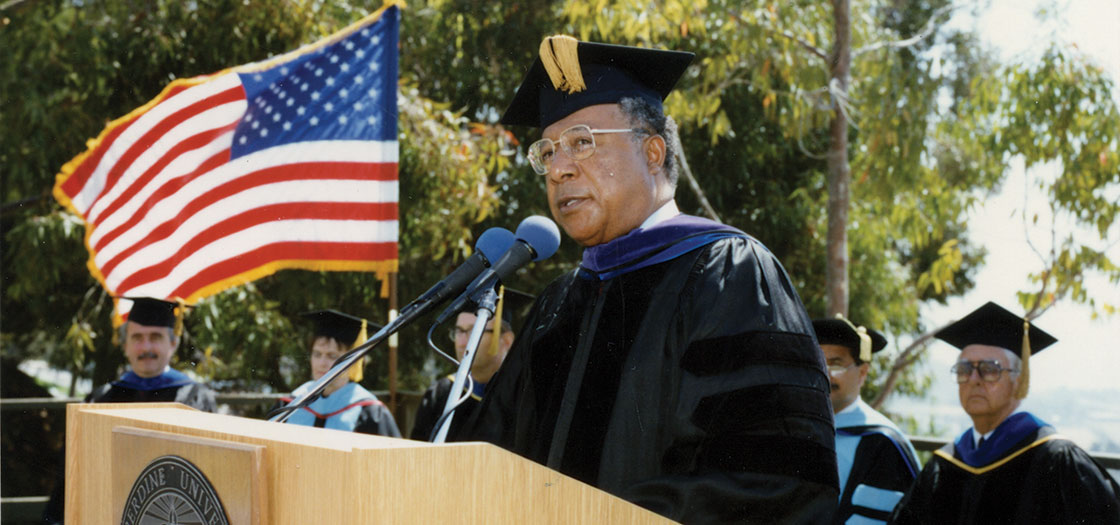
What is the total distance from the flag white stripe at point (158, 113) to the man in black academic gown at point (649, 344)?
133 inches

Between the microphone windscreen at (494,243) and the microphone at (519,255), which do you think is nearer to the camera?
the microphone at (519,255)

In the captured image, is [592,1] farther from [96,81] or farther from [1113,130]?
[96,81]

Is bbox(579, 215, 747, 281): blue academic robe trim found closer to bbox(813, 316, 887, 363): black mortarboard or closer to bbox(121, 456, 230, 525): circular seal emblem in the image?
bbox(121, 456, 230, 525): circular seal emblem

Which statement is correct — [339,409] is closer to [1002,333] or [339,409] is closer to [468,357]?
[1002,333]

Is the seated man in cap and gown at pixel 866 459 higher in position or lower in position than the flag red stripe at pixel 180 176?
lower

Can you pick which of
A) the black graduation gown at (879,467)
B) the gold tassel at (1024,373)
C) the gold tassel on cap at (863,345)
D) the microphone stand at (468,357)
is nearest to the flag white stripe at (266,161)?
the gold tassel on cap at (863,345)

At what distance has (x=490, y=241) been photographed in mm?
2078

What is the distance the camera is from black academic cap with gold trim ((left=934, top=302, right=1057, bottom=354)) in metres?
4.29

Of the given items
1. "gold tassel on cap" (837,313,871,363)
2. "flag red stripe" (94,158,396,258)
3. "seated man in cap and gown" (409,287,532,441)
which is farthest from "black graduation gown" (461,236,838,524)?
"flag red stripe" (94,158,396,258)

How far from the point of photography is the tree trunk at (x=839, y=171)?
262 inches

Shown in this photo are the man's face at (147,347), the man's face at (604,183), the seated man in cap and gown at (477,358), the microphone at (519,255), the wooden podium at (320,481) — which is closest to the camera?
the wooden podium at (320,481)

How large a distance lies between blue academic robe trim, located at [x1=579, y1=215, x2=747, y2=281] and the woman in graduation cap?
11.6 ft

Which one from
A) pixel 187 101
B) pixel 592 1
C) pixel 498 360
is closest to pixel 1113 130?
pixel 592 1

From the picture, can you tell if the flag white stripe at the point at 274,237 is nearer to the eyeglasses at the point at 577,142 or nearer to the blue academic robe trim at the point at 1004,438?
the blue academic robe trim at the point at 1004,438
